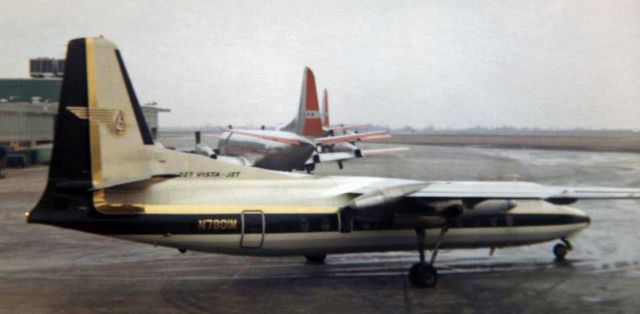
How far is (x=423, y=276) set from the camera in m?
16.3

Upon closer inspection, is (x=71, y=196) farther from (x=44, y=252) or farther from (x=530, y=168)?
(x=530, y=168)

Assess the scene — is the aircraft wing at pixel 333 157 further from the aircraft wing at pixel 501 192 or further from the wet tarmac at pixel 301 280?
the aircraft wing at pixel 501 192

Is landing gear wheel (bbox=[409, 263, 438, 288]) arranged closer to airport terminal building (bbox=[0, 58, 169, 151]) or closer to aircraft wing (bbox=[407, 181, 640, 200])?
aircraft wing (bbox=[407, 181, 640, 200])

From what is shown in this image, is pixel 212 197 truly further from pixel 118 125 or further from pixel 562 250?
pixel 562 250

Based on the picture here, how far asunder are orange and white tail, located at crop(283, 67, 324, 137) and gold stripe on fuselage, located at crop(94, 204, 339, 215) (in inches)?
1248

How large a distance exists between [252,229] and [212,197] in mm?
1334

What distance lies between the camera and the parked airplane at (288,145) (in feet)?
130

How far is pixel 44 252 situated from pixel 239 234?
A: 9633mm

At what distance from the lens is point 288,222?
1584 centimetres

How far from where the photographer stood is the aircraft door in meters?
15.4

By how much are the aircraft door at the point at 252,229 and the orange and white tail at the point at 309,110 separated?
32.3 metres

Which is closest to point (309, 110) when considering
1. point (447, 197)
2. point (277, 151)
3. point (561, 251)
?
point (277, 151)

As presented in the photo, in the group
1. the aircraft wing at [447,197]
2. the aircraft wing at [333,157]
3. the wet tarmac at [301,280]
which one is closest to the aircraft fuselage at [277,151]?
the aircraft wing at [333,157]

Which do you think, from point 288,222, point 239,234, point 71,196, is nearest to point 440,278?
point 288,222
